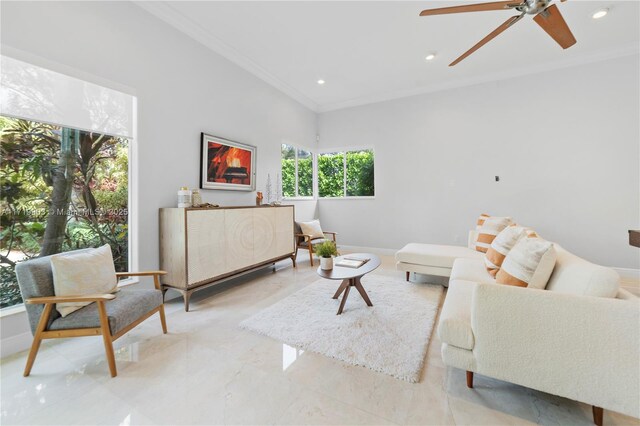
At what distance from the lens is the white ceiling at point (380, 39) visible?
113 inches

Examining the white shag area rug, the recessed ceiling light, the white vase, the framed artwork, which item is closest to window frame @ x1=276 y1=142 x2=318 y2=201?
the framed artwork

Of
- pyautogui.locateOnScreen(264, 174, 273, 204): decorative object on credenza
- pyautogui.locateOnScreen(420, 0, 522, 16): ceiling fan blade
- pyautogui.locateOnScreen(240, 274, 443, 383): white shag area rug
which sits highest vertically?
pyautogui.locateOnScreen(420, 0, 522, 16): ceiling fan blade

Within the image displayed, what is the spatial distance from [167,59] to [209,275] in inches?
101

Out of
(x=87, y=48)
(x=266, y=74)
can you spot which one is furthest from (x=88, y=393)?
(x=266, y=74)

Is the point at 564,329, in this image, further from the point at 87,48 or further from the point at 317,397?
the point at 87,48

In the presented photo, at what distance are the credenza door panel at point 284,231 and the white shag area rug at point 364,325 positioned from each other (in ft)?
3.42

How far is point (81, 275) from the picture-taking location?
180cm

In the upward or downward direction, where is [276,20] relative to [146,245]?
upward

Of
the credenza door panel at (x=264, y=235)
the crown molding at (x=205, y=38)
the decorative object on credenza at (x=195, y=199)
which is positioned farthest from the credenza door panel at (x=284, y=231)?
the crown molding at (x=205, y=38)

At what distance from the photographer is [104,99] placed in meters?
2.45

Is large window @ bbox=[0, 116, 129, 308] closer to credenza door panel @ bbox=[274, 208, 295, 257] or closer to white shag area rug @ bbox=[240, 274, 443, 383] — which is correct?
white shag area rug @ bbox=[240, 274, 443, 383]

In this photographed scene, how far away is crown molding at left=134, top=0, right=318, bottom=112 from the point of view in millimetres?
2777

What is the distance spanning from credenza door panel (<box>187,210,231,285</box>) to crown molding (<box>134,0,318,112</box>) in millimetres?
2260

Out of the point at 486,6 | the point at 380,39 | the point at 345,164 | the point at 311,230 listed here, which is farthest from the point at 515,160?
the point at 311,230
